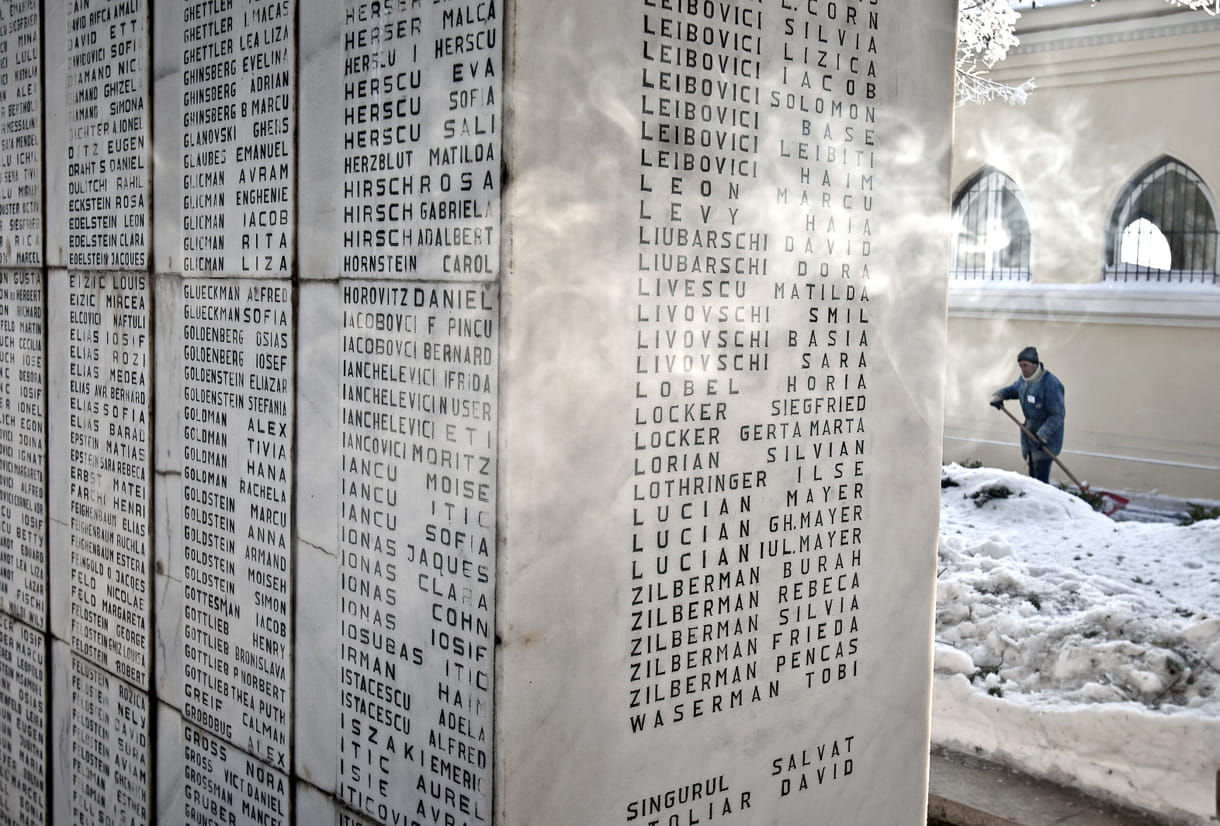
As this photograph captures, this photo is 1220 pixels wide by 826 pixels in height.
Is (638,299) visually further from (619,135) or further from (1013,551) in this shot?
(1013,551)

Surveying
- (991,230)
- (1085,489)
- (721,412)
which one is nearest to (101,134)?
(721,412)

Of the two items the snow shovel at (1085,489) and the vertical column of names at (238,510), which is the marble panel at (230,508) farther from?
the snow shovel at (1085,489)

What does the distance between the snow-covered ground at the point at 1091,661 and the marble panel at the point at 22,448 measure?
380cm

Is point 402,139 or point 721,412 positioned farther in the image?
point 721,412

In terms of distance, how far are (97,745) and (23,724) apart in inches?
26.0

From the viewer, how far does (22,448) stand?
14.5 feet

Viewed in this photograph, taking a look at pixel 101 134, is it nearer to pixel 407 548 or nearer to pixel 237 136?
pixel 237 136

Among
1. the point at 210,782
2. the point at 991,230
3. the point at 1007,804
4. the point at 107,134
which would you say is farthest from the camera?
the point at 991,230

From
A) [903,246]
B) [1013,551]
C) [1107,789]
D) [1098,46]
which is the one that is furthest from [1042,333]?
[903,246]

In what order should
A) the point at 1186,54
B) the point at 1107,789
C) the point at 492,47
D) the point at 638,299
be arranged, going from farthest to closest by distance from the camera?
the point at 1186,54 < the point at 1107,789 < the point at 638,299 < the point at 492,47

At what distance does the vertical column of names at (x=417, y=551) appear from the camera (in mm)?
2557

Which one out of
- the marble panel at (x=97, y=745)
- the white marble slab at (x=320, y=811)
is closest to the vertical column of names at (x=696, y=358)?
the white marble slab at (x=320, y=811)

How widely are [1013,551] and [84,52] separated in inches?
227

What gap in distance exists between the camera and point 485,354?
2496mm
